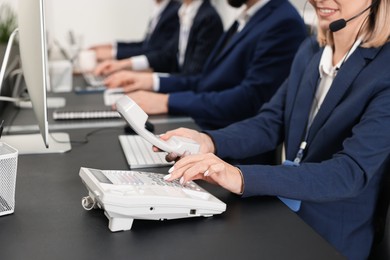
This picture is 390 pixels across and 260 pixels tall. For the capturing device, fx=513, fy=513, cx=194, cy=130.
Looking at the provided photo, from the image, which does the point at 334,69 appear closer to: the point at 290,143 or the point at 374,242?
the point at 290,143

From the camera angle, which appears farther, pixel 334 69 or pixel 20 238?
pixel 334 69

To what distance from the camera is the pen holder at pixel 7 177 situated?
36.7 inches

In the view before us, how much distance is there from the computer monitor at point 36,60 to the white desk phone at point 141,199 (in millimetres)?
204

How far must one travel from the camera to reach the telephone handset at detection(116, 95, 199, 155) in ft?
3.58

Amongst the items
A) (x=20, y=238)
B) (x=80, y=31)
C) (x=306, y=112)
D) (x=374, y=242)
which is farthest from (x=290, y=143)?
(x=80, y=31)

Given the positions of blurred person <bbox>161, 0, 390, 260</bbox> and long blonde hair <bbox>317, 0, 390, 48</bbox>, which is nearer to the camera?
blurred person <bbox>161, 0, 390, 260</bbox>

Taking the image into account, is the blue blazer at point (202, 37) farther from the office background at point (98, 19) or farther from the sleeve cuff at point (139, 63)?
the office background at point (98, 19)

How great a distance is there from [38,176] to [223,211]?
1.51 ft

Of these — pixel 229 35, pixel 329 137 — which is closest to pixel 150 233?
pixel 329 137

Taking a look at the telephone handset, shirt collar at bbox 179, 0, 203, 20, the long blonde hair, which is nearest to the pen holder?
the telephone handset

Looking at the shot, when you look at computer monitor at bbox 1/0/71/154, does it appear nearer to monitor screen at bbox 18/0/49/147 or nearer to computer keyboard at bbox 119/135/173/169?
monitor screen at bbox 18/0/49/147

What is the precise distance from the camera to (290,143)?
141 centimetres

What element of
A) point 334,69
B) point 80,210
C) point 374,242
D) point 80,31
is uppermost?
point 334,69

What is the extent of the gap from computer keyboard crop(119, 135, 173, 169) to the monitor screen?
0.78ft
